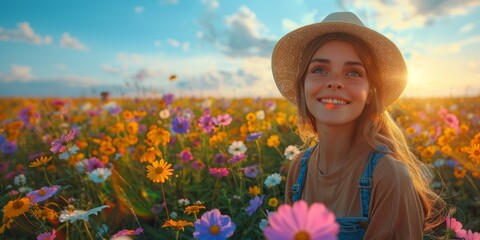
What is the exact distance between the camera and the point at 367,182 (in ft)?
4.84

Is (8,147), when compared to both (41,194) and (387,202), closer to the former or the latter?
(41,194)

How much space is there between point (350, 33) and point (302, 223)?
52.2 inches

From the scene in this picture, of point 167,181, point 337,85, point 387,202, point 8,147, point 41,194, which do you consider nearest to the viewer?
point 387,202

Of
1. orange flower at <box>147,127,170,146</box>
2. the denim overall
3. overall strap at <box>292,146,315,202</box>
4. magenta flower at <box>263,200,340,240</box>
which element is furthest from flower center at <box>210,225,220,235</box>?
orange flower at <box>147,127,170,146</box>

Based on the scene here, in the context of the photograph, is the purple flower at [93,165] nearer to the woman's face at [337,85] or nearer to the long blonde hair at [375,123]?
the long blonde hair at [375,123]

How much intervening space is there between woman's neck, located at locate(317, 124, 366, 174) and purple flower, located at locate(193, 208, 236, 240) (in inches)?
34.1

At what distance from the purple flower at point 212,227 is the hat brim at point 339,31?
1042 millimetres

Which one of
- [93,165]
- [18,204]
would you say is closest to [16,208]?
[18,204]

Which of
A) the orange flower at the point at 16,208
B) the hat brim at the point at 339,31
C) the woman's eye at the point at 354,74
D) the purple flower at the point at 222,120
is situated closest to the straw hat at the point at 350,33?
the hat brim at the point at 339,31

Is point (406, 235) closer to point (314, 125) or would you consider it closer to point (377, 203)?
point (377, 203)

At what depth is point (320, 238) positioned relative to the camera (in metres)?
0.52

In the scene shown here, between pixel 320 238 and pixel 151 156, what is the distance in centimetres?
203

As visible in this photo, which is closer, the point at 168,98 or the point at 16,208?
the point at 16,208

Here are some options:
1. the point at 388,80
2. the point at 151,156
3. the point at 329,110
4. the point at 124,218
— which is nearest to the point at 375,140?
the point at 329,110
